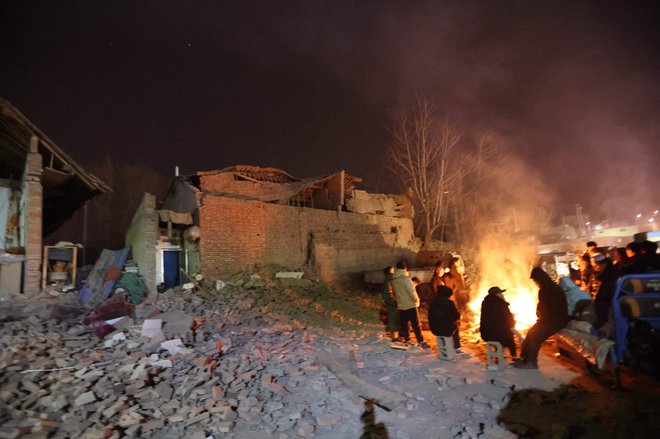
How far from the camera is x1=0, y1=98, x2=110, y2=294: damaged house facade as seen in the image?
32.9 feet

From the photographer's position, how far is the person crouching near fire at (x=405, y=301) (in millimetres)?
7688

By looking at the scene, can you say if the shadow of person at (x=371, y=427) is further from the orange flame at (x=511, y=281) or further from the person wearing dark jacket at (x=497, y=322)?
the orange flame at (x=511, y=281)

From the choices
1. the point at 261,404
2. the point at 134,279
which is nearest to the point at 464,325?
the point at 261,404

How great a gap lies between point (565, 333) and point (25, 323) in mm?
10927

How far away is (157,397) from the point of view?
5.01 meters

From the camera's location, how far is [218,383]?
5.36m

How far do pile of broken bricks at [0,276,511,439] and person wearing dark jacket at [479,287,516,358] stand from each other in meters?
1.11

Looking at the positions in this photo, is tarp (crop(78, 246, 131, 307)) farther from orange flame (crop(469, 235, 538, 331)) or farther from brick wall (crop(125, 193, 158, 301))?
orange flame (crop(469, 235, 538, 331))

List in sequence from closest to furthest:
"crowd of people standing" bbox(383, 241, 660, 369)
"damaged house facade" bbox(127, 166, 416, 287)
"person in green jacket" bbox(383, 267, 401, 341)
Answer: "crowd of people standing" bbox(383, 241, 660, 369) < "person in green jacket" bbox(383, 267, 401, 341) < "damaged house facade" bbox(127, 166, 416, 287)

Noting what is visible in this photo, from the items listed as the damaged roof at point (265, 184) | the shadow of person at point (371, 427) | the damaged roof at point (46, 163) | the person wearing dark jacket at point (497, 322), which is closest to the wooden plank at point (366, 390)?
the shadow of person at point (371, 427)

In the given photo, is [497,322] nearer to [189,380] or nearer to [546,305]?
[546,305]

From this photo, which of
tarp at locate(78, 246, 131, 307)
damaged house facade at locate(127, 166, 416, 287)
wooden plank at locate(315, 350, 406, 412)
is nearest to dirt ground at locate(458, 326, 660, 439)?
wooden plank at locate(315, 350, 406, 412)

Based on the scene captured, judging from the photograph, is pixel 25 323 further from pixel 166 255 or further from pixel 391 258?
pixel 391 258

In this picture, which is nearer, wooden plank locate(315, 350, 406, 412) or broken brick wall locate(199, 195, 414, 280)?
wooden plank locate(315, 350, 406, 412)
